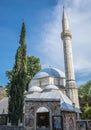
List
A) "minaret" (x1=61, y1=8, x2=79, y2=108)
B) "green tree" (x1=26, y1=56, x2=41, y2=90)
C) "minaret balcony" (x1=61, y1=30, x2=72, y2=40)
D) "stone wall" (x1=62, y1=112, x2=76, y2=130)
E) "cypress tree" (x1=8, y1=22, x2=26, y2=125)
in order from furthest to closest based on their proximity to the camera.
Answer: "green tree" (x1=26, y1=56, x2=41, y2=90)
"minaret balcony" (x1=61, y1=30, x2=72, y2=40)
"minaret" (x1=61, y1=8, x2=79, y2=108)
"stone wall" (x1=62, y1=112, x2=76, y2=130)
"cypress tree" (x1=8, y1=22, x2=26, y2=125)

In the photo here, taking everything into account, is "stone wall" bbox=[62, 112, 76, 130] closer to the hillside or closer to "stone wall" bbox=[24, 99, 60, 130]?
"stone wall" bbox=[24, 99, 60, 130]

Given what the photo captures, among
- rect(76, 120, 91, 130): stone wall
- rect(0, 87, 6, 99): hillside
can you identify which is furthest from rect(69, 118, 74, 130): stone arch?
rect(0, 87, 6, 99): hillside

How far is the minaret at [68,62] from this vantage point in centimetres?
2592

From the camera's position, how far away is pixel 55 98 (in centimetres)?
1591

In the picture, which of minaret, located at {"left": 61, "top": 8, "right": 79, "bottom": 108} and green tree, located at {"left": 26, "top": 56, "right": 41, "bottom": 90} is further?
green tree, located at {"left": 26, "top": 56, "right": 41, "bottom": 90}

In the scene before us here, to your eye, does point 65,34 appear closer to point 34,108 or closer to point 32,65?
point 32,65

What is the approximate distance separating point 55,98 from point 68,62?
12.0m

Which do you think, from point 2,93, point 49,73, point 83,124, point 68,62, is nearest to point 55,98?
point 83,124

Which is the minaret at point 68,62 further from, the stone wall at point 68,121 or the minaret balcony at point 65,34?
the stone wall at point 68,121

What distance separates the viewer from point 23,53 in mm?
17406

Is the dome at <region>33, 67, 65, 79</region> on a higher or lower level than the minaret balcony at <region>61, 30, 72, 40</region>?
lower

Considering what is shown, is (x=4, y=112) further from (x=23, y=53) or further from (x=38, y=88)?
(x=23, y=53)

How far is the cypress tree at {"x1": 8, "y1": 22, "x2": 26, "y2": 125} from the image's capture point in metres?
14.7

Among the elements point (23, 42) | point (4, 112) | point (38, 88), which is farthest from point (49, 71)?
point (23, 42)
